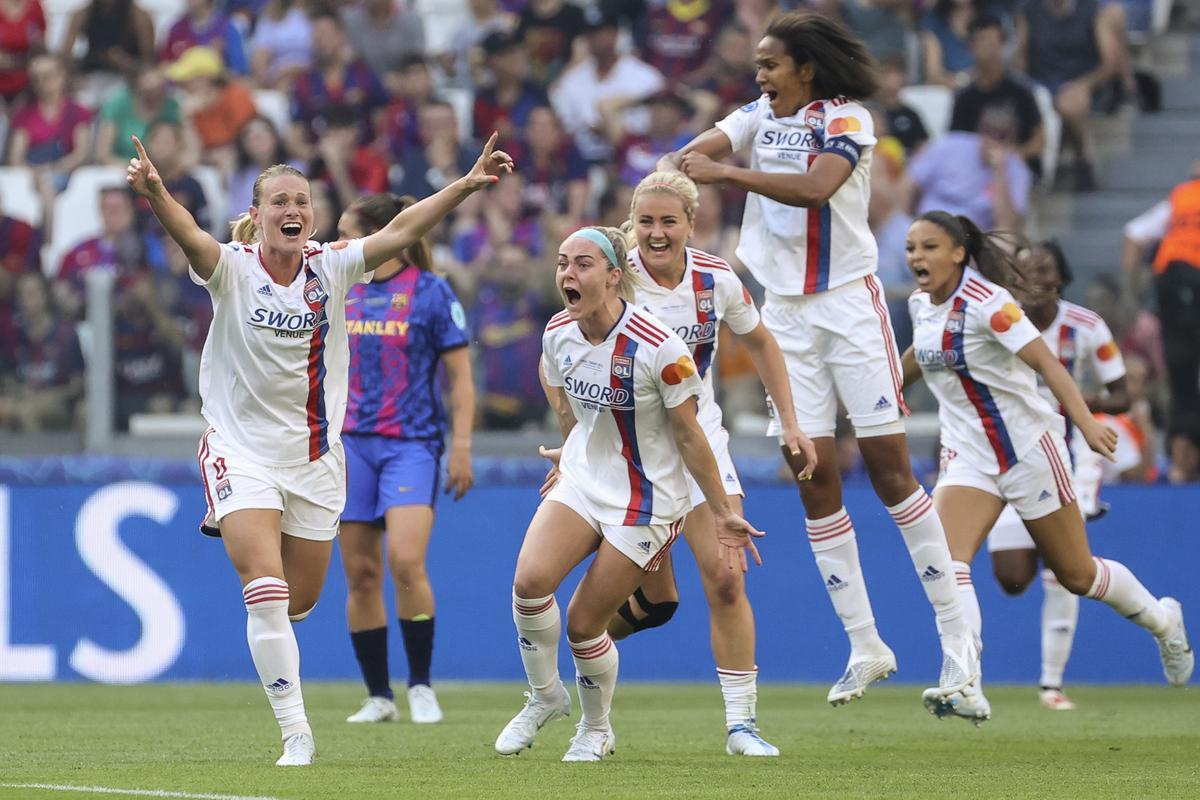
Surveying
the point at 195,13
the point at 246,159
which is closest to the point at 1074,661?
the point at 246,159

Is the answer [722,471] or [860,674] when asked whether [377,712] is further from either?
[722,471]

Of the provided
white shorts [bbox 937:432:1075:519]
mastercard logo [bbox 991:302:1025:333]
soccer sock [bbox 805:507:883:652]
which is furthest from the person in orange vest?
soccer sock [bbox 805:507:883:652]

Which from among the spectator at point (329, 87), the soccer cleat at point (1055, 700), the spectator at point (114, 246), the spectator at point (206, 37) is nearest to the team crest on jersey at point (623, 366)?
the soccer cleat at point (1055, 700)

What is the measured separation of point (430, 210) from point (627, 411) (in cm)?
105

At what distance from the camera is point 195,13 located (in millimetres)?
18578

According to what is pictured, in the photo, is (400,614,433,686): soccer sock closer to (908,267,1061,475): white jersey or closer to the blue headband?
(908,267,1061,475): white jersey

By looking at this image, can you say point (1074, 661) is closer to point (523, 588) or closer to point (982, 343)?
point (982, 343)

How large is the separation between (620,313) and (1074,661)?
6672mm

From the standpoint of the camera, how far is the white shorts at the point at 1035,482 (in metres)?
9.26

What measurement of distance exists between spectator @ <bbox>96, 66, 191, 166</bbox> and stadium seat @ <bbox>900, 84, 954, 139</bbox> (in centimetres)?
630

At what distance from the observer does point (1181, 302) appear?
13.5 meters

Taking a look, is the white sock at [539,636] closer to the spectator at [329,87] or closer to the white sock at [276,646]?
A: the white sock at [276,646]

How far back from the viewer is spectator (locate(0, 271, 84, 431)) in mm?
13453

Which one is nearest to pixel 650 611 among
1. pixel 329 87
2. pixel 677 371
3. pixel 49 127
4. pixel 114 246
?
pixel 677 371
